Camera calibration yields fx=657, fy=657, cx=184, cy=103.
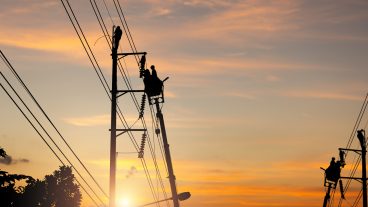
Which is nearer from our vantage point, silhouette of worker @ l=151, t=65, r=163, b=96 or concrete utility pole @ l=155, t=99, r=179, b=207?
silhouette of worker @ l=151, t=65, r=163, b=96

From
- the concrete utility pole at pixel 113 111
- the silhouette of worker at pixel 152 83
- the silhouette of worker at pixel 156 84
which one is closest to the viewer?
the concrete utility pole at pixel 113 111

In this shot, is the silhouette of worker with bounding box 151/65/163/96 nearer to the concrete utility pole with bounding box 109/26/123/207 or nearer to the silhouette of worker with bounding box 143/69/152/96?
the silhouette of worker with bounding box 143/69/152/96

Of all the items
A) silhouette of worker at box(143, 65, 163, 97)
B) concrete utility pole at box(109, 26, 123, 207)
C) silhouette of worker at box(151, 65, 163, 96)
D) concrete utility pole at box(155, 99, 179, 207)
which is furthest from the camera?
concrete utility pole at box(155, 99, 179, 207)

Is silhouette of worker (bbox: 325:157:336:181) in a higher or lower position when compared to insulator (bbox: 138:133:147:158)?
higher

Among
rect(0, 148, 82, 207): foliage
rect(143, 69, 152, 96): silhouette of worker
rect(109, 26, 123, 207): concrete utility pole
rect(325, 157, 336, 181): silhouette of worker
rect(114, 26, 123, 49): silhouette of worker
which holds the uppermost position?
rect(0, 148, 82, 207): foliage

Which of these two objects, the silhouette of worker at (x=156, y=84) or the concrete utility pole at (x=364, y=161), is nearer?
the silhouette of worker at (x=156, y=84)

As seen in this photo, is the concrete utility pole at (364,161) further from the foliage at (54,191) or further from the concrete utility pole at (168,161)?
the foliage at (54,191)

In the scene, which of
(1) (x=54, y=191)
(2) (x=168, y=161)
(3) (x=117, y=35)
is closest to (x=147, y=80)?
(3) (x=117, y=35)

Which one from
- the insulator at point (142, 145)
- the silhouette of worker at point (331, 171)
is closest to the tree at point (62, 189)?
the silhouette of worker at point (331, 171)

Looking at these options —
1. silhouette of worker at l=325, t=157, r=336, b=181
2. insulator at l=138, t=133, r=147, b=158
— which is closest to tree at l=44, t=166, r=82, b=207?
silhouette of worker at l=325, t=157, r=336, b=181

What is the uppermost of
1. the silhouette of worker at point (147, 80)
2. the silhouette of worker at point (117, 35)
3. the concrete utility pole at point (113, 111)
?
the silhouette of worker at point (147, 80)

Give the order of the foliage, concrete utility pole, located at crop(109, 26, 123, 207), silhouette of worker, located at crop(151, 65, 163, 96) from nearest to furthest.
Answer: concrete utility pole, located at crop(109, 26, 123, 207), silhouette of worker, located at crop(151, 65, 163, 96), the foliage

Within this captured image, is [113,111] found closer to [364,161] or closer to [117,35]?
[117,35]

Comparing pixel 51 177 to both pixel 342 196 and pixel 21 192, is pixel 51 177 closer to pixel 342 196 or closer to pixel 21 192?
pixel 21 192
